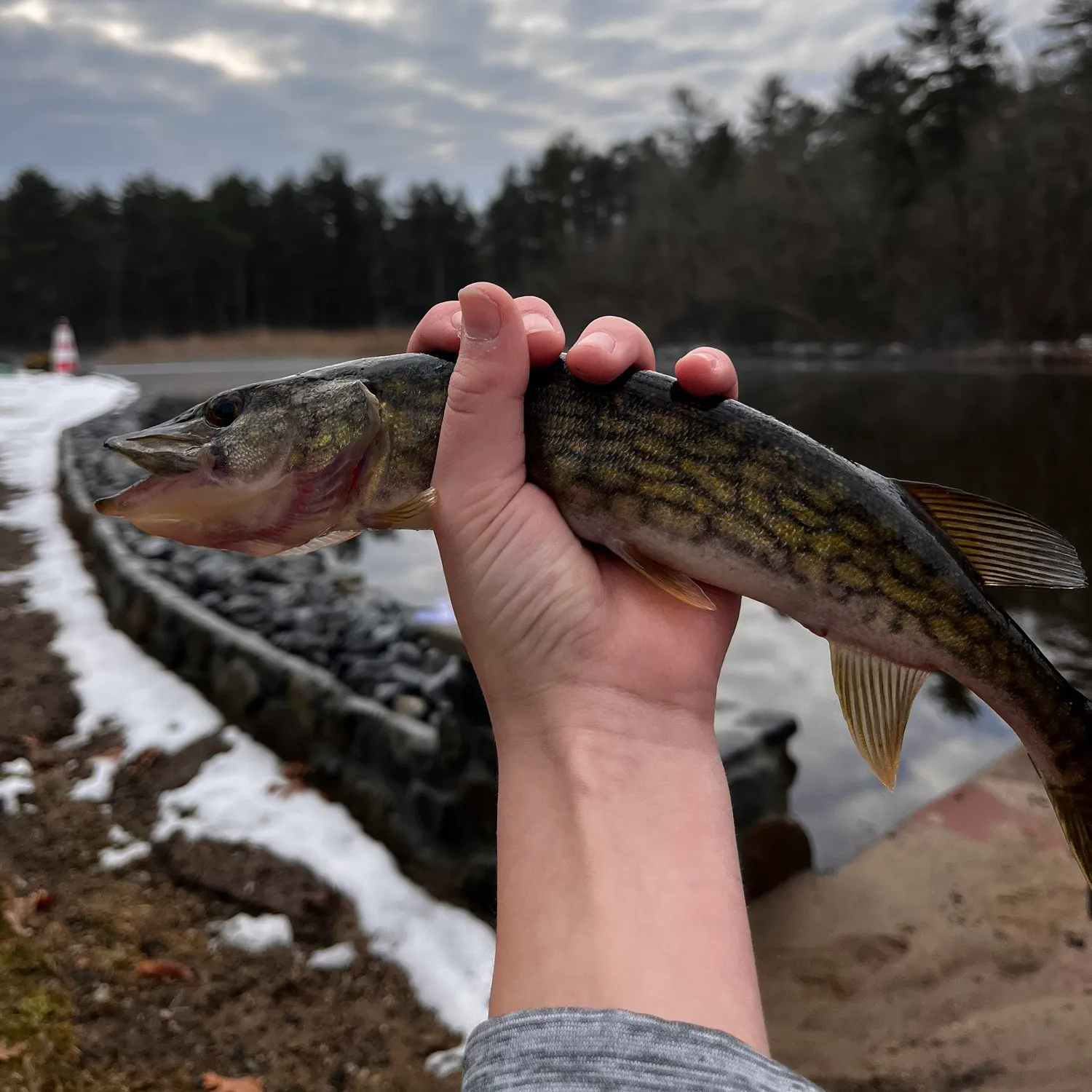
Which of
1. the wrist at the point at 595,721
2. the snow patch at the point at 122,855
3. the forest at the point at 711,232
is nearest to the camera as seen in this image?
the wrist at the point at 595,721

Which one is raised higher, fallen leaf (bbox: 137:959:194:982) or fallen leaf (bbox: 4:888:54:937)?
fallen leaf (bbox: 4:888:54:937)

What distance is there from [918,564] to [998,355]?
44.9 meters

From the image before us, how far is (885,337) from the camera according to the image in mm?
48625

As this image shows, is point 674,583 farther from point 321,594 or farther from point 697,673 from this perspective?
point 321,594

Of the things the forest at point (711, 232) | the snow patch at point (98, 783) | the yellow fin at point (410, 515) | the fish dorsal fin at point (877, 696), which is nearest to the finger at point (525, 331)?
the yellow fin at point (410, 515)

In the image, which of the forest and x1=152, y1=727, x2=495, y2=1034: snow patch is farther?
the forest

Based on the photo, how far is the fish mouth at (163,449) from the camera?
2.16m

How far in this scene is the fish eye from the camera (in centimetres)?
230

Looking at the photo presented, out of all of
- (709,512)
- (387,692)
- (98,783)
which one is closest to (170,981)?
(98,783)

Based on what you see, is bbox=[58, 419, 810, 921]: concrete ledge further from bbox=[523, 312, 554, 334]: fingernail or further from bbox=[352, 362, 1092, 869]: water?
bbox=[523, 312, 554, 334]: fingernail

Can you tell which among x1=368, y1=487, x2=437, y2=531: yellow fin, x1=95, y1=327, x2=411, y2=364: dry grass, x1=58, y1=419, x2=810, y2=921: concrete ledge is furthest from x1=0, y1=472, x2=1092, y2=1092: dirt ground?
x1=95, y1=327, x2=411, y2=364: dry grass

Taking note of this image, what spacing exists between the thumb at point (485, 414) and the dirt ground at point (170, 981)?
222cm

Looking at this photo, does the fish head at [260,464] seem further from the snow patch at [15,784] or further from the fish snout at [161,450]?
the snow patch at [15,784]

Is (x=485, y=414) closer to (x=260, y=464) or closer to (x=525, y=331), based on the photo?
(x=525, y=331)
